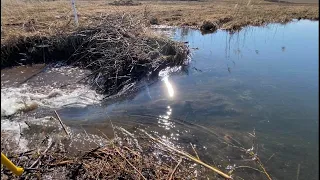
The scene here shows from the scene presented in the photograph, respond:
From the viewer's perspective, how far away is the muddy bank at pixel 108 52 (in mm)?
7258

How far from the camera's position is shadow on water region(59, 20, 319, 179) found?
477 centimetres

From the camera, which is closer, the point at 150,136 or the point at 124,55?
the point at 150,136

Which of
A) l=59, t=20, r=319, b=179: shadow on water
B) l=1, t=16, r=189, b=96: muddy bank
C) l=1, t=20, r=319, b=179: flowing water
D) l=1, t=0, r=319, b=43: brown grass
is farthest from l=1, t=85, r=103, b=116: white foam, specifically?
l=1, t=0, r=319, b=43: brown grass

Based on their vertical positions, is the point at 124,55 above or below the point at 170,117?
above

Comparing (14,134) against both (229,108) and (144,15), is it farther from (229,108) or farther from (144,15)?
(144,15)

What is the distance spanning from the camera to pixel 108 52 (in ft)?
25.1

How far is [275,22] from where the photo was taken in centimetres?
1381

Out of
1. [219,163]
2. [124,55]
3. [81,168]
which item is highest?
[124,55]

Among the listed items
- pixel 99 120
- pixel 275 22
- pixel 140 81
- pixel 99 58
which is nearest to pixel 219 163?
pixel 99 120

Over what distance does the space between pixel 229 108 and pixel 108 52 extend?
321 centimetres

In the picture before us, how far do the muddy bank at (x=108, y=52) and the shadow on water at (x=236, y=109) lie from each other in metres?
0.53

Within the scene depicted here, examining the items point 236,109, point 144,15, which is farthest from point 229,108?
point 144,15

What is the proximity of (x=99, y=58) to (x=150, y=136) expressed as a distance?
351 cm

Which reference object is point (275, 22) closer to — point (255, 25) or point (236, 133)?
point (255, 25)
